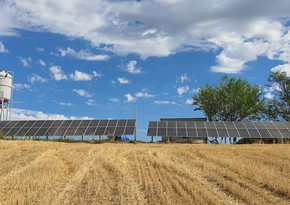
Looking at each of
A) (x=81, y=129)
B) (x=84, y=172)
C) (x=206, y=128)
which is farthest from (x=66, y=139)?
(x=84, y=172)

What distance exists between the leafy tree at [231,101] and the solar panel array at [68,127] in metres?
33.0

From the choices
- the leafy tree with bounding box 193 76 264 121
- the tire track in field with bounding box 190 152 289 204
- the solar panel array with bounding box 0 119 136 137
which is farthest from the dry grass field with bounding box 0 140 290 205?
the leafy tree with bounding box 193 76 264 121

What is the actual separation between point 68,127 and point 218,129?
1772 centimetres

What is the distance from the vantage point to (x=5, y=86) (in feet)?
200

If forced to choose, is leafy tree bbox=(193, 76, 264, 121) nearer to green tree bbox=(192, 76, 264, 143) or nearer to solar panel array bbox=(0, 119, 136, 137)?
green tree bbox=(192, 76, 264, 143)

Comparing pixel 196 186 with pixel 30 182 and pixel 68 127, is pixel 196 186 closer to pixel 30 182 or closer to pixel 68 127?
pixel 30 182

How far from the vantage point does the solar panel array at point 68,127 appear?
47406 mm

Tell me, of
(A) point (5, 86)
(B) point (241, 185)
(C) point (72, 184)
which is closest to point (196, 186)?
(B) point (241, 185)

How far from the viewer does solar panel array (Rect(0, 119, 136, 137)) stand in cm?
4741

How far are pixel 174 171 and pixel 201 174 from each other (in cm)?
118

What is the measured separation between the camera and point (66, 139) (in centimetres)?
4462

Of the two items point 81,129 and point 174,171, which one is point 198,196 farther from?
point 81,129

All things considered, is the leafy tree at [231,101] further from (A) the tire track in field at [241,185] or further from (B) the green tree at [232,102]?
(A) the tire track in field at [241,185]

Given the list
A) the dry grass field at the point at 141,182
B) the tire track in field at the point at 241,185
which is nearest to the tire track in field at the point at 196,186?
the dry grass field at the point at 141,182
